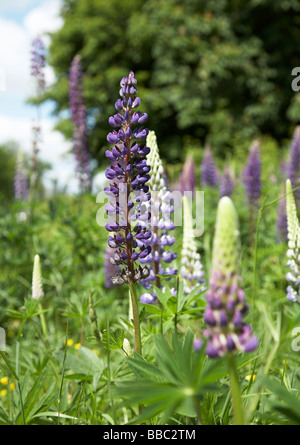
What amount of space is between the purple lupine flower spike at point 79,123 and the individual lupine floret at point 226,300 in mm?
4695

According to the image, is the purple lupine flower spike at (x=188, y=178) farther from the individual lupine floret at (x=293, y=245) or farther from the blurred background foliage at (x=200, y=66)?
the blurred background foliage at (x=200, y=66)

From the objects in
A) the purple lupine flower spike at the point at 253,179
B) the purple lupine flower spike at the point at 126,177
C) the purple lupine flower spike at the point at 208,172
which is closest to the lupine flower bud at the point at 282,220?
the purple lupine flower spike at the point at 253,179

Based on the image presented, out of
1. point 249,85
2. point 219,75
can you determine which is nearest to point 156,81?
point 219,75

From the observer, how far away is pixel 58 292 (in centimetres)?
347

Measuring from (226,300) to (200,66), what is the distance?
67.6 feet

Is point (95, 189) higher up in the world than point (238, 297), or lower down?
higher up

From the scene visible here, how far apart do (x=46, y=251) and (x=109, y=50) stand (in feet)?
69.6

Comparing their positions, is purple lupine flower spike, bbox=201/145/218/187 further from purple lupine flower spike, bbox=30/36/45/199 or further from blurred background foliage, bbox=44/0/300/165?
blurred background foliage, bbox=44/0/300/165

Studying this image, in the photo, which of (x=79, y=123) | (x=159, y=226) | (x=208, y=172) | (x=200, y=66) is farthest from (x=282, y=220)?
(x=200, y=66)

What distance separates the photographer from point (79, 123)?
541 centimetres

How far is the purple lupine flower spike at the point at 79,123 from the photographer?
5387mm

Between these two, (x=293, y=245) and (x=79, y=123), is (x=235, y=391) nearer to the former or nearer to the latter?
(x=293, y=245)

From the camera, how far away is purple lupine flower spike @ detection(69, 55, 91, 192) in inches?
212
